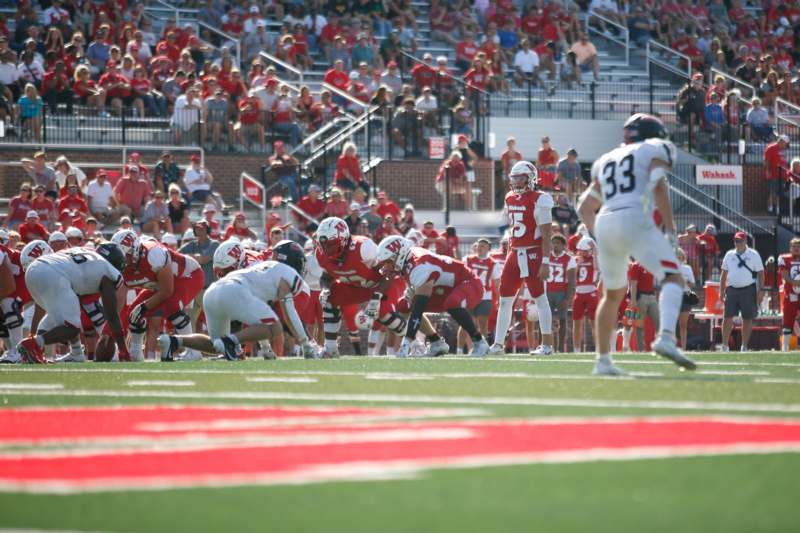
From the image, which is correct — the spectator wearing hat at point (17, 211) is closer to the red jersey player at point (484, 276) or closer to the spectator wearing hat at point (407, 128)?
the red jersey player at point (484, 276)

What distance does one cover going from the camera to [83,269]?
50.7 feet

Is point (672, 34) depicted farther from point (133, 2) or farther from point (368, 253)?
point (368, 253)

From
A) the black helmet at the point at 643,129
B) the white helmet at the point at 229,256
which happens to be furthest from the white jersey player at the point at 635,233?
the white helmet at the point at 229,256

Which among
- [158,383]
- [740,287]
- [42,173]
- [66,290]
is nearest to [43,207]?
[42,173]

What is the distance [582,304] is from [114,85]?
29.6 ft

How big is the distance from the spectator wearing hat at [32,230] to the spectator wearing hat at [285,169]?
584cm

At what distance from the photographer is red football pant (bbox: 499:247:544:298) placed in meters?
16.8

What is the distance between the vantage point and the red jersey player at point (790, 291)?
2195cm

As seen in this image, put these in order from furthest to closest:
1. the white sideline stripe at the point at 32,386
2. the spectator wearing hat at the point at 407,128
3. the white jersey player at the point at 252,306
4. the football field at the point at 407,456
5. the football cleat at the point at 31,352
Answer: the spectator wearing hat at the point at 407,128, the football cleat at the point at 31,352, the white jersey player at the point at 252,306, the white sideline stripe at the point at 32,386, the football field at the point at 407,456

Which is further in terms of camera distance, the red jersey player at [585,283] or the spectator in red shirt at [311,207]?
the spectator in red shirt at [311,207]

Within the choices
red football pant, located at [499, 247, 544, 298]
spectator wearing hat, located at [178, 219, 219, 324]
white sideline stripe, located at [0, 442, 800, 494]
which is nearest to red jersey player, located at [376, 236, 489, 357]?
red football pant, located at [499, 247, 544, 298]

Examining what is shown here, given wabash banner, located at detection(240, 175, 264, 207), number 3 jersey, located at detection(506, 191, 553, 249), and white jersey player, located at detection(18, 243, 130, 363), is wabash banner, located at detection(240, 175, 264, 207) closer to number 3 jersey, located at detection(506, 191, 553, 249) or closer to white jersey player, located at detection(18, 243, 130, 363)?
number 3 jersey, located at detection(506, 191, 553, 249)

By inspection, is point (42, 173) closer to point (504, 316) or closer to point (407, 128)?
point (407, 128)

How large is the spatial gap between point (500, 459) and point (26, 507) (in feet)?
6.24
